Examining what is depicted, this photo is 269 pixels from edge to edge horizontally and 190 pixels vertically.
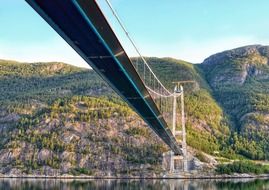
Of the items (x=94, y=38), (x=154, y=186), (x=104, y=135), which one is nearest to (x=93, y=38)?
(x=94, y=38)

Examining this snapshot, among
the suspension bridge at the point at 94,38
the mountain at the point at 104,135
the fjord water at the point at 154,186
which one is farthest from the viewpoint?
the mountain at the point at 104,135

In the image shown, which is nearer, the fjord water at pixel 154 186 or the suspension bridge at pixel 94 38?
the suspension bridge at pixel 94 38

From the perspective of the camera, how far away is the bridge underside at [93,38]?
60.3 feet

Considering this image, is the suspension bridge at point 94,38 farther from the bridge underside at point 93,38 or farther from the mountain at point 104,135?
the mountain at point 104,135

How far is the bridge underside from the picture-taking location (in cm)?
1839

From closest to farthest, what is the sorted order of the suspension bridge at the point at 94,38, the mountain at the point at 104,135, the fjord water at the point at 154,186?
the suspension bridge at the point at 94,38 → the fjord water at the point at 154,186 → the mountain at the point at 104,135

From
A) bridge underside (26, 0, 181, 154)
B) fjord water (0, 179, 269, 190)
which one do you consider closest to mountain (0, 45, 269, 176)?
fjord water (0, 179, 269, 190)

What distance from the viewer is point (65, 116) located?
164500 millimetres

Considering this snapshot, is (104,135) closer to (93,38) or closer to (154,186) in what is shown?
(154,186)

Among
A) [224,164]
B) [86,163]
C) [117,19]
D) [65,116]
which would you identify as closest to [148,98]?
[117,19]

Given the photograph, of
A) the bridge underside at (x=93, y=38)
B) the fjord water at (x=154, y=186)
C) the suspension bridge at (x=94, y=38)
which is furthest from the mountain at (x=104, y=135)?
the bridge underside at (x=93, y=38)

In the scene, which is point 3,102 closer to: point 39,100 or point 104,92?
point 39,100

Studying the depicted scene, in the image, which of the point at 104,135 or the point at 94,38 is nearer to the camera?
the point at 94,38

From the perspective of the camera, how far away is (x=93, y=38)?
22094 millimetres
